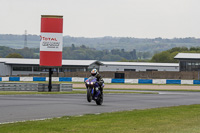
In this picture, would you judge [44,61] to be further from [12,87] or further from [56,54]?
[12,87]

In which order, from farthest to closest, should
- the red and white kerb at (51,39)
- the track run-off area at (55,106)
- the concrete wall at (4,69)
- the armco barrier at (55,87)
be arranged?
the concrete wall at (4,69), the armco barrier at (55,87), the red and white kerb at (51,39), the track run-off area at (55,106)

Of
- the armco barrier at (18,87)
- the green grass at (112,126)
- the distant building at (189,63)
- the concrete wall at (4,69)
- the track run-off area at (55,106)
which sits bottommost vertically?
the track run-off area at (55,106)

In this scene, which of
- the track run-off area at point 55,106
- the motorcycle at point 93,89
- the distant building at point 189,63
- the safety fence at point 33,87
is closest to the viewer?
the track run-off area at point 55,106

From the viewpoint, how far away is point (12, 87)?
124ft

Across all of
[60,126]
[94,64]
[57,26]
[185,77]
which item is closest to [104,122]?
[60,126]

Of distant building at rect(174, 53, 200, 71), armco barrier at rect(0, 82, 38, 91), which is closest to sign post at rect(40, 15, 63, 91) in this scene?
armco barrier at rect(0, 82, 38, 91)

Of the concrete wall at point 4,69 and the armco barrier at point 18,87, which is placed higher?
the concrete wall at point 4,69

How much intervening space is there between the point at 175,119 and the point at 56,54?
22374 mm

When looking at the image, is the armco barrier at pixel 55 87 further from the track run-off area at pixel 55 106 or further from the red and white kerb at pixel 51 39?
the track run-off area at pixel 55 106

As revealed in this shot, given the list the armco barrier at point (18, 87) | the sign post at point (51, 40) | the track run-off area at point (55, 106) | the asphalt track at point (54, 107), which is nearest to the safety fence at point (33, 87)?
the armco barrier at point (18, 87)

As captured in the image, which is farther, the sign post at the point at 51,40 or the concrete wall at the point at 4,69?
the concrete wall at the point at 4,69

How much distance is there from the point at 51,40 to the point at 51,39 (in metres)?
0.09

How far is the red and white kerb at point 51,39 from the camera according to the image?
3447 centimetres

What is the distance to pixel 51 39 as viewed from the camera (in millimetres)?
34875
